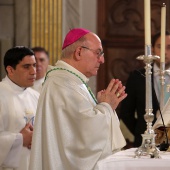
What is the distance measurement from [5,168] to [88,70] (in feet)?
4.98

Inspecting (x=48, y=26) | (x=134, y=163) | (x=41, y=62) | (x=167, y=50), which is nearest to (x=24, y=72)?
(x=167, y=50)

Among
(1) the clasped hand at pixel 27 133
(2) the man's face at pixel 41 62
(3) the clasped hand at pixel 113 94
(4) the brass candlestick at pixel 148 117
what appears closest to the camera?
(4) the brass candlestick at pixel 148 117

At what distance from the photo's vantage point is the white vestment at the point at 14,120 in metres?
5.81

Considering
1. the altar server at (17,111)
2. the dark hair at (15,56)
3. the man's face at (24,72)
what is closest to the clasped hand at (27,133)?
the altar server at (17,111)

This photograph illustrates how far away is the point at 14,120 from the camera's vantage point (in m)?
5.97

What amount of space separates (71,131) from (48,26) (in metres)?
4.34

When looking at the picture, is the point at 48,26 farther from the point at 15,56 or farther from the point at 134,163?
the point at 134,163

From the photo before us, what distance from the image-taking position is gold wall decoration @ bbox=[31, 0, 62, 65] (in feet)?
28.9

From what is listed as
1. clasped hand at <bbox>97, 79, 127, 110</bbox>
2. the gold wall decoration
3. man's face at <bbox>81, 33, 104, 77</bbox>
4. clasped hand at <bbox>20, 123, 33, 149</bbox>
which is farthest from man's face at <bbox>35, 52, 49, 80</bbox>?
clasped hand at <bbox>97, 79, 127, 110</bbox>

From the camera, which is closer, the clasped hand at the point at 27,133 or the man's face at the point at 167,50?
the clasped hand at the point at 27,133

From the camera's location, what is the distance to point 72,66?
4.85 m

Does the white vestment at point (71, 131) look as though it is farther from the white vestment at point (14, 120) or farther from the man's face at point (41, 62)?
the man's face at point (41, 62)

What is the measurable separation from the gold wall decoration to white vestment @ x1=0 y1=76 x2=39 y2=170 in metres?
2.50

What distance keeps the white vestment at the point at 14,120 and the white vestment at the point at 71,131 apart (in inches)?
44.4
